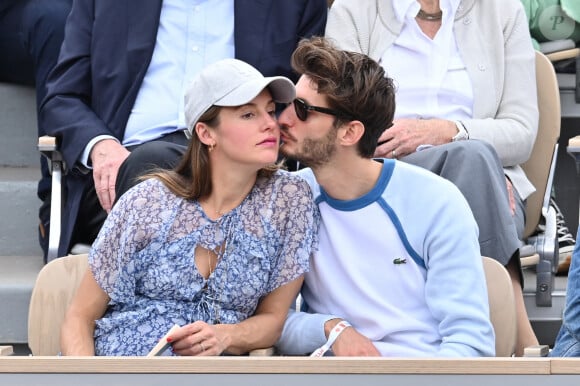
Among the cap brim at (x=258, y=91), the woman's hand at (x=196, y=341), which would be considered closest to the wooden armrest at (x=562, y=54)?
the cap brim at (x=258, y=91)

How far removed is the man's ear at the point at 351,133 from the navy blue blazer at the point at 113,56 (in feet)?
3.02

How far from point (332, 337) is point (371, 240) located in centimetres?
24

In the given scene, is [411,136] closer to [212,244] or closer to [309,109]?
[309,109]

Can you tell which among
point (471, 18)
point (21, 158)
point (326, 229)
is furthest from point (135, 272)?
point (21, 158)

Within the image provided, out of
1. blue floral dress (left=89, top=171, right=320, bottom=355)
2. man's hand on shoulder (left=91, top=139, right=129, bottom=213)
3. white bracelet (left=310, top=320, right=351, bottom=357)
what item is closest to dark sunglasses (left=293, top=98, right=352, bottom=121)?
blue floral dress (left=89, top=171, right=320, bottom=355)

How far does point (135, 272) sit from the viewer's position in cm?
251

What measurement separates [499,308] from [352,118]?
538 millimetres

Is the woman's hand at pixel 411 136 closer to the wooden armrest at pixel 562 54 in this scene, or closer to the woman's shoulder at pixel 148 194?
the woman's shoulder at pixel 148 194

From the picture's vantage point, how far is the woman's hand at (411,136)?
331cm

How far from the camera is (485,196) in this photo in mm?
Result: 3070

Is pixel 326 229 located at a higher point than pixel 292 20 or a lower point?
lower

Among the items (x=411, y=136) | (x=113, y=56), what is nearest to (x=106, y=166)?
(x=113, y=56)

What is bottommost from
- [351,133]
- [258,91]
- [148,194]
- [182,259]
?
[182,259]
